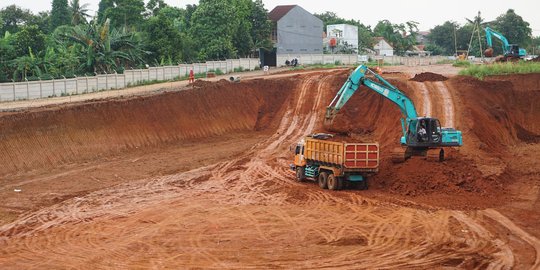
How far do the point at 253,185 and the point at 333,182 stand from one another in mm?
4700

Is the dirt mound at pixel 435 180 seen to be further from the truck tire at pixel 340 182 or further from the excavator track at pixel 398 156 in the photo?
the truck tire at pixel 340 182

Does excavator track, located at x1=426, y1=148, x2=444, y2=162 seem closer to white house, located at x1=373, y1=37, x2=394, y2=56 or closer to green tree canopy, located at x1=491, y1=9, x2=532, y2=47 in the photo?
white house, located at x1=373, y1=37, x2=394, y2=56

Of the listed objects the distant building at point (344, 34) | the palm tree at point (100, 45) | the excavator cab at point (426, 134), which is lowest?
the excavator cab at point (426, 134)

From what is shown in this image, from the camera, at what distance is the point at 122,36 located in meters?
64.0

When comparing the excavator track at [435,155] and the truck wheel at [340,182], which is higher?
the excavator track at [435,155]

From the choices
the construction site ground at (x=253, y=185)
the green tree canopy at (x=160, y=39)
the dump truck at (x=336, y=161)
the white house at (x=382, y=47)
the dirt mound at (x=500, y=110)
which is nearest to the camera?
the construction site ground at (x=253, y=185)

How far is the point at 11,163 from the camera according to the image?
37.9 meters

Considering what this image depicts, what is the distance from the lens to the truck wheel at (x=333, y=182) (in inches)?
1289

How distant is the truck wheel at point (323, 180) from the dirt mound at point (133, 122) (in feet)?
50.1

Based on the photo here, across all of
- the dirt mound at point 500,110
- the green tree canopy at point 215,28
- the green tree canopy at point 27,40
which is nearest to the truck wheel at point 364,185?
the dirt mound at point 500,110

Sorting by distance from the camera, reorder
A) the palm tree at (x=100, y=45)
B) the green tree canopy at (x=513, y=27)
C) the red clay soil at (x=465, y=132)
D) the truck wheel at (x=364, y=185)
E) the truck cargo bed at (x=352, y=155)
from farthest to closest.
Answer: the green tree canopy at (x=513, y=27) → the palm tree at (x=100, y=45) → the truck wheel at (x=364, y=185) → the red clay soil at (x=465, y=132) → the truck cargo bed at (x=352, y=155)

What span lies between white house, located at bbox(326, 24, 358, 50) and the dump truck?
84.3m

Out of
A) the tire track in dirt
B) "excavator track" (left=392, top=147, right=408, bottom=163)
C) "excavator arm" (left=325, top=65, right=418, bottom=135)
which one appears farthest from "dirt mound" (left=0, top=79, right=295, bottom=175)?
the tire track in dirt

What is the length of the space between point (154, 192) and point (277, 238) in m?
10.9
